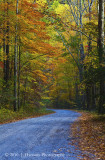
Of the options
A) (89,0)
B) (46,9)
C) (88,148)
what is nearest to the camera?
(88,148)

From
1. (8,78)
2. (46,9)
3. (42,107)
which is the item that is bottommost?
(42,107)

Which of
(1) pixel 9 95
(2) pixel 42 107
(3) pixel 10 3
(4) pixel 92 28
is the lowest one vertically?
(2) pixel 42 107

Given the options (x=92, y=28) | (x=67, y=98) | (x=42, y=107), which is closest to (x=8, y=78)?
(x=42, y=107)

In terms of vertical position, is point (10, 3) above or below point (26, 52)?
above

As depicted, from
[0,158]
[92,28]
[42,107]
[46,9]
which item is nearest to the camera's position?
[0,158]

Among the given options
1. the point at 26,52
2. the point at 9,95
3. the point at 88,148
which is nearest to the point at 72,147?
the point at 88,148

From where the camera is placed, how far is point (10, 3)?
15.1m

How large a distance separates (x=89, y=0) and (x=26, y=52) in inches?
356

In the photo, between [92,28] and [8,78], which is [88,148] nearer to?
[92,28]

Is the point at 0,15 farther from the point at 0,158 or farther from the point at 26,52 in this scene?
the point at 0,158

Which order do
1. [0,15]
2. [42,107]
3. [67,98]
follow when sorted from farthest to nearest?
[67,98] → [42,107] → [0,15]

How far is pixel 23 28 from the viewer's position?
14547mm

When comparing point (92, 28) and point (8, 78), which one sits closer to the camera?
point (92, 28)

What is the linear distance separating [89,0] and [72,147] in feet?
57.4
